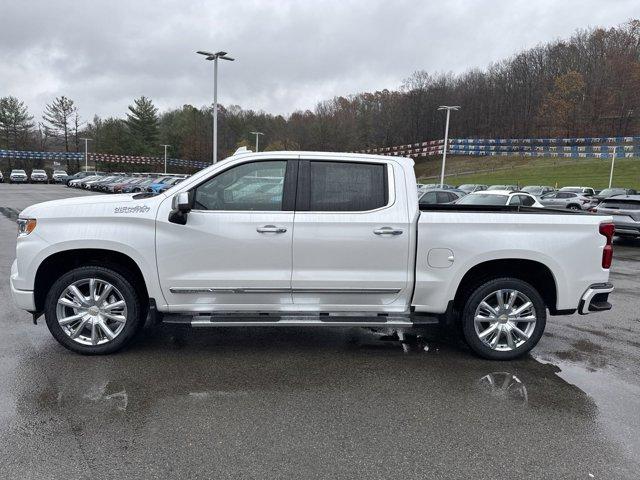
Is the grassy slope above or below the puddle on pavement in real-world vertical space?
above

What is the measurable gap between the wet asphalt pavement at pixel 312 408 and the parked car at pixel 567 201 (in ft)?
82.0

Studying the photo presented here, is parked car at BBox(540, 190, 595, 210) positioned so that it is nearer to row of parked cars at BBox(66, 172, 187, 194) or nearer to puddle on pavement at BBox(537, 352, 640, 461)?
row of parked cars at BBox(66, 172, 187, 194)

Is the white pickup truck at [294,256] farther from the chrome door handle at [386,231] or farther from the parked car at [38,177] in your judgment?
the parked car at [38,177]

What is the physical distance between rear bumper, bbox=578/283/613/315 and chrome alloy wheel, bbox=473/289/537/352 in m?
0.47

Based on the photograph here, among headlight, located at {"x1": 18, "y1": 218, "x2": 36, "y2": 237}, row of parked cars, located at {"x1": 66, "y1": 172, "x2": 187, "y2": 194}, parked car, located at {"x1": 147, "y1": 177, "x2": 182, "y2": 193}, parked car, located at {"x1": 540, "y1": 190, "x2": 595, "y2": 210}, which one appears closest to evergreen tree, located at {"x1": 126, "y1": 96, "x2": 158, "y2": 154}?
row of parked cars, located at {"x1": 66, "y1": 172, "x2": 187, "y2": 194}

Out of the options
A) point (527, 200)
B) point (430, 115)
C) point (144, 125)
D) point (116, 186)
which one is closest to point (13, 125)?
point (144, 125)

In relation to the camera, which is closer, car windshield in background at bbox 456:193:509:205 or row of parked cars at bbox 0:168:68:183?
car windshield in background at bbox 456:193:509:205

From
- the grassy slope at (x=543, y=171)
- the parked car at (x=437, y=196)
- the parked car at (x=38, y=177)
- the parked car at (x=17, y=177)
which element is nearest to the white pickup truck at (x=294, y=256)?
the parked car at (x=437, y=196)

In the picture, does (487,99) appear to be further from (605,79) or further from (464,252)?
(464,252)

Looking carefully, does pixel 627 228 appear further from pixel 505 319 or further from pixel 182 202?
pixel 182 202

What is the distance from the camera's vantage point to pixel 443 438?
3.41m

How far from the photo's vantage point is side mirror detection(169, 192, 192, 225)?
4.34m

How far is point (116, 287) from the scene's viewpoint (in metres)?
4.62

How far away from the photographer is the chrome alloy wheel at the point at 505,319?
4805 mm
